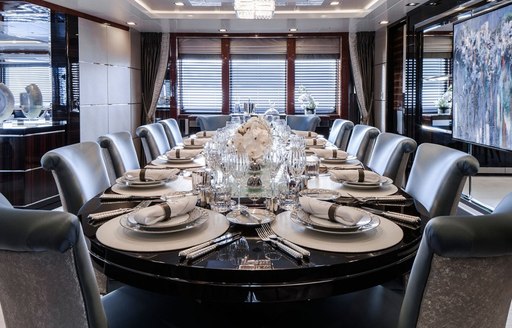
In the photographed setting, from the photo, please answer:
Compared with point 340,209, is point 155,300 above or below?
below

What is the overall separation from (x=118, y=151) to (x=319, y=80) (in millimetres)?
5515

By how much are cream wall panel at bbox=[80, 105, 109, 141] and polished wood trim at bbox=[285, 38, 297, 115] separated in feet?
9.93

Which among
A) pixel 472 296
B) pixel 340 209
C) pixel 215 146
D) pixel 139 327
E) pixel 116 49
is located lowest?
pixel 139 327

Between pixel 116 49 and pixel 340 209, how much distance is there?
6.11 m

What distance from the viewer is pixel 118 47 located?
6.68m

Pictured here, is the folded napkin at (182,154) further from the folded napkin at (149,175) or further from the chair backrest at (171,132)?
the chair backrest at (171,132)

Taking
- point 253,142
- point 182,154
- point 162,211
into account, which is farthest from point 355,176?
point 182,154

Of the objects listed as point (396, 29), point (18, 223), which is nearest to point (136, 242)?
point (18, 223)

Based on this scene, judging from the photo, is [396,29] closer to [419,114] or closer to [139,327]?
[419,114]

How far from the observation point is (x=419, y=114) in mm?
5824

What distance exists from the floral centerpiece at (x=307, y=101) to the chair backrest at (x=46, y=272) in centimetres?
670

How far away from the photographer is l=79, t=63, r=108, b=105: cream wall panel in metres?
5.68

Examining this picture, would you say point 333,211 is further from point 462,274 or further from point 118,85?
point 118,85

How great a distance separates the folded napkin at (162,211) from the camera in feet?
4.11
